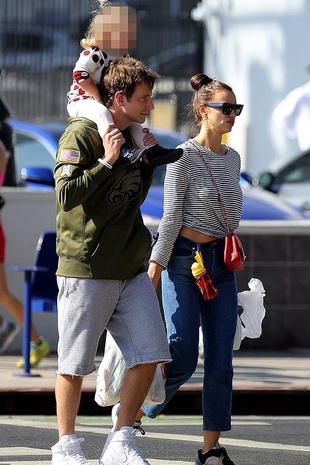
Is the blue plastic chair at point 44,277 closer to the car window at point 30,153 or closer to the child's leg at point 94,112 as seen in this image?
the car window at point 30,153

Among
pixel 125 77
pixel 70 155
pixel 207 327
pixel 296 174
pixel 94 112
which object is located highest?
pixel 125 77

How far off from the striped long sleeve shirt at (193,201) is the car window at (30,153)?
6.87 meters

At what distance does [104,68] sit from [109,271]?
89cm

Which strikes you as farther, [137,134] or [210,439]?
[210,439]

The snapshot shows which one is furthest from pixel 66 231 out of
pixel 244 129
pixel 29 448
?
pixel 244 129

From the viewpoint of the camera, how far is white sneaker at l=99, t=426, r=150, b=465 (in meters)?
6.30

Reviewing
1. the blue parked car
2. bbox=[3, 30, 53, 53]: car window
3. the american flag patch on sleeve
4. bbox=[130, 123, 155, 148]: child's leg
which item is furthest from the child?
bbox=[3, 30, 53, 53]: car window

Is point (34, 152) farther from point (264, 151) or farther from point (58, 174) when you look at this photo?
point (264, 151)

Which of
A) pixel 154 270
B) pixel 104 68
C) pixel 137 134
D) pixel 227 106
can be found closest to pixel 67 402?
pixel 154 270

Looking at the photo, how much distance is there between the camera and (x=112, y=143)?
6258mm

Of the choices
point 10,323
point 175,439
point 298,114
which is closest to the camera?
point 175,439

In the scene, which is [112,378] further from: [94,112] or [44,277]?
[44,277]

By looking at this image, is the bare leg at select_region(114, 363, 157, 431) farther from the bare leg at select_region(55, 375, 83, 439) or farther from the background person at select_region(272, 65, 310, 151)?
the background person at select_region(272, 65, 310, 151)

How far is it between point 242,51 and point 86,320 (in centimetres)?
2143
